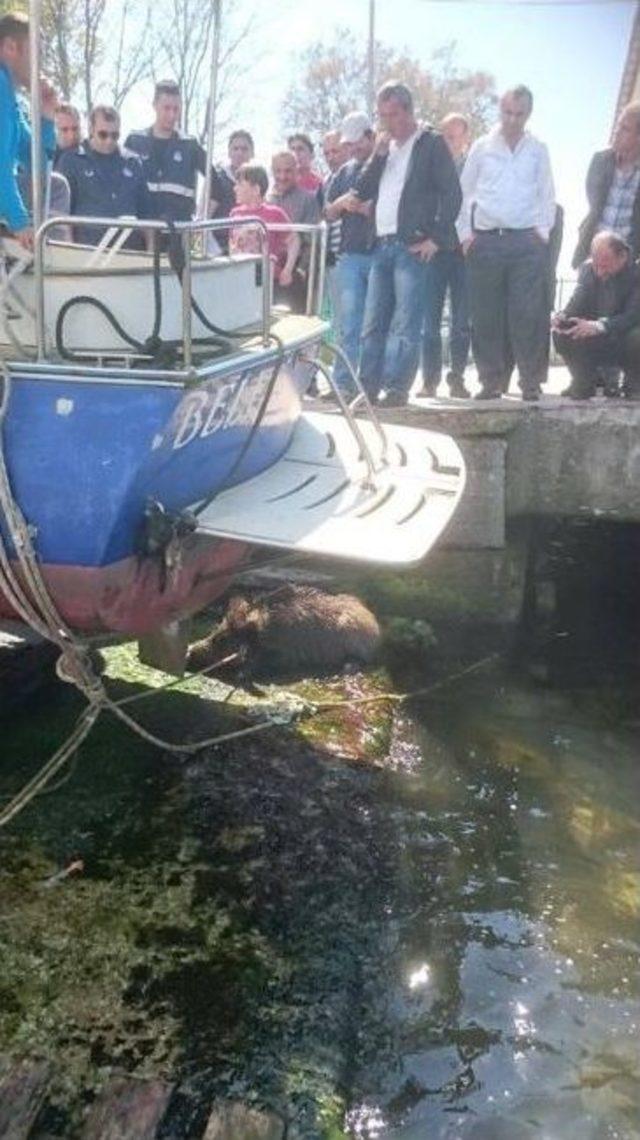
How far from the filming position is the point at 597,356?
7340 mm

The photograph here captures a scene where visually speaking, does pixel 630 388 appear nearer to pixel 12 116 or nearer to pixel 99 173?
pixel 99 173

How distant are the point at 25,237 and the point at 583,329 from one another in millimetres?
3988

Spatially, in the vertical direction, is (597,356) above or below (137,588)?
above

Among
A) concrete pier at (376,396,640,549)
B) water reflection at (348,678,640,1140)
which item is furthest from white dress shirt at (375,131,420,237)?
water reflection at (348,678,640,1140)

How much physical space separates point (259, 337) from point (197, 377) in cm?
113

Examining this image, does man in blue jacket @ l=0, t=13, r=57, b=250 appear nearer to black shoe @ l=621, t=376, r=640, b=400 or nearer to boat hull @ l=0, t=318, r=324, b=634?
boat hull @ l=0, t=318, r=324, b=634

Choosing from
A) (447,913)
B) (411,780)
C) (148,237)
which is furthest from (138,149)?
(447,913)

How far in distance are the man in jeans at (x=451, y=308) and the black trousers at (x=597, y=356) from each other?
671mm

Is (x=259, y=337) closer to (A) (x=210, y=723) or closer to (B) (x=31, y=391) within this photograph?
(B) (x=31, y=391)

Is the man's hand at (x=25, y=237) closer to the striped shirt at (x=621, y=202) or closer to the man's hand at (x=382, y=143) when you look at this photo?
the man's hand at (x=382, y=143)

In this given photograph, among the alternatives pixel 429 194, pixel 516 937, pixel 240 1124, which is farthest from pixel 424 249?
pixel 240 1124

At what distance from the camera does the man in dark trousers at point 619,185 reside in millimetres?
6918

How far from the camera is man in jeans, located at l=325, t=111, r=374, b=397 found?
22.0 ft

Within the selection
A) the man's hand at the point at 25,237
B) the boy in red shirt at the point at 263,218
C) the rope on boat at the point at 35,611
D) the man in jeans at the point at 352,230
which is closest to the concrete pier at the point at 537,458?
the man in jeans at the point at 352,230
